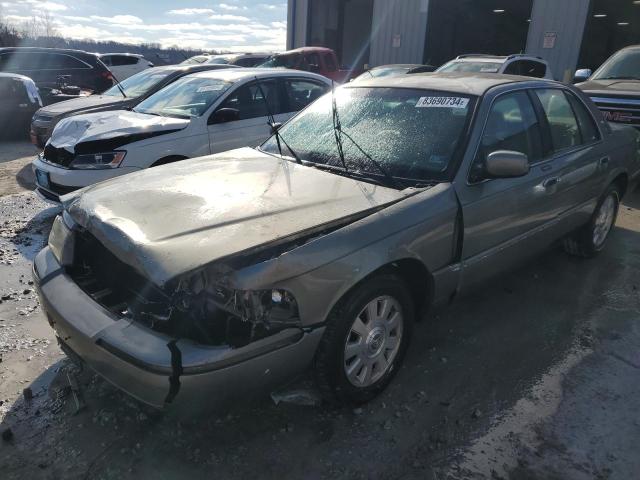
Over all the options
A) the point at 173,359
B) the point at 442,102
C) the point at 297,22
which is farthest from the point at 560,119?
the point at 297,22

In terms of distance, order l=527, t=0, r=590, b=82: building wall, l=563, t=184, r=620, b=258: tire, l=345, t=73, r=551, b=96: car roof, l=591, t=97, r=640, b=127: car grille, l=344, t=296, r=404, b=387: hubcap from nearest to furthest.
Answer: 1. l=344, t=296, r=404, b=387: hubcap
2. l=345, t=73, r=551, b=96: car roof
3. l=563, t=184, r=620, b=258: tire
4. l=591, t=97, r=640, b=127: car grille
5. l=527, t=0, r=590, b=82: building wall

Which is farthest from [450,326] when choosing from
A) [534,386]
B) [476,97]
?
[476,97]

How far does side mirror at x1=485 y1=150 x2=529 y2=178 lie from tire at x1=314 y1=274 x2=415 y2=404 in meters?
0.87

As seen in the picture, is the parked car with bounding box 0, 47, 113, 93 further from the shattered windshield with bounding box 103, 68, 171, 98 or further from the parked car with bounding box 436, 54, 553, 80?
the parked car with bounding box 436, 54, 553, 80

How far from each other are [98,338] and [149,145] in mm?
3636

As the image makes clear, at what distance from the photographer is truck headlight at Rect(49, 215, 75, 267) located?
2.82 meters

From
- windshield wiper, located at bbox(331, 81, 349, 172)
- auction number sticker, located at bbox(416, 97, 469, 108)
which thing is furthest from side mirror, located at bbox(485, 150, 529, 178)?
windshield wiper, located at bbox(331, 81, 349, 172)

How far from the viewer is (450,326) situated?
145 inches

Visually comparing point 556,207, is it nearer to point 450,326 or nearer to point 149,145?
point 450,326

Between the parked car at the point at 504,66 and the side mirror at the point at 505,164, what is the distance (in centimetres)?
769

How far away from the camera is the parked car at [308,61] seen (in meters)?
12.4

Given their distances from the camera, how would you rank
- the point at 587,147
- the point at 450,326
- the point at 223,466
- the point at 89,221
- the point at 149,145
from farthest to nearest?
the point at 149,145 → the point at 587,147 → the point at 450,326 → the point at 89,221 → the point at 223,466

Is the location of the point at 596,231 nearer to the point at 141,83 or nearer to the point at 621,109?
the point at 621,109

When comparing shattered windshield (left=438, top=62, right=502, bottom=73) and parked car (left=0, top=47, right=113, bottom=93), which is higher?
shattered windshield (left=438, top=62, right=502, bottom=73)
